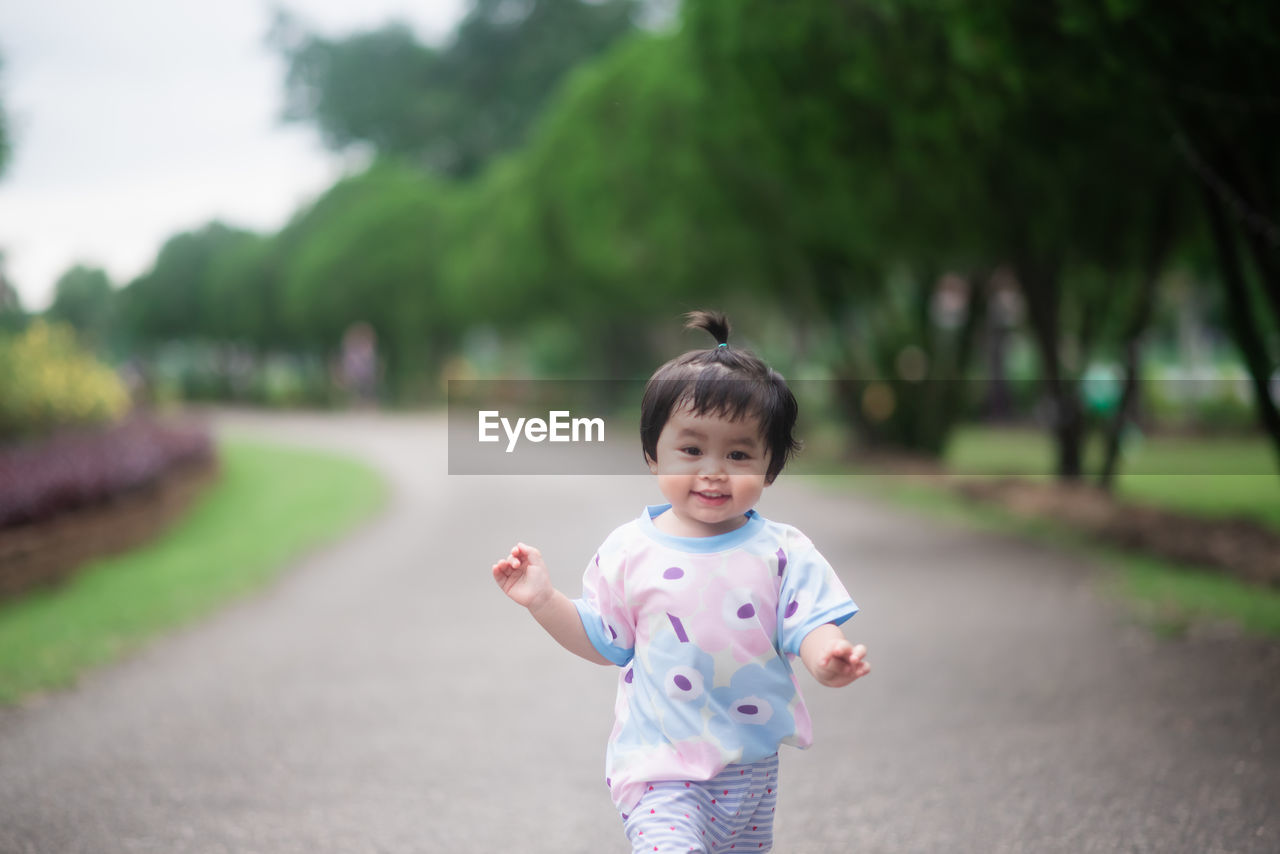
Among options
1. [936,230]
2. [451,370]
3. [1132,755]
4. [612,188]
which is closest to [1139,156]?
[936,230]

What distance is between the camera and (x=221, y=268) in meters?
51.8

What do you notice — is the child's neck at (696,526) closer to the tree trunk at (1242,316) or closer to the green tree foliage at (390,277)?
the tree trunk at (1242,316)

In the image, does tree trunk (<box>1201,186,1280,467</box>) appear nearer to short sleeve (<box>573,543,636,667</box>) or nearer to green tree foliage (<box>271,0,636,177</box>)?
short sleeve (<box>573,543,636,667</box>)

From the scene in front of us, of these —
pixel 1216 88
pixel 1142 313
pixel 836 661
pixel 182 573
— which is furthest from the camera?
pixel 1142 313

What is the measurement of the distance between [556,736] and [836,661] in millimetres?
3020

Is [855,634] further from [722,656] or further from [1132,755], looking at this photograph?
[722,656]

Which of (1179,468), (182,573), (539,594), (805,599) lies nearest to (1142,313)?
(1179,468)

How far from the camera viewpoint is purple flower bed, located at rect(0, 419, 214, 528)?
9992mm

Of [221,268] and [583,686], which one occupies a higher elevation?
[221,268]

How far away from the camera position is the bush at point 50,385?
13.3 meters

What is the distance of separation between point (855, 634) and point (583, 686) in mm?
1877

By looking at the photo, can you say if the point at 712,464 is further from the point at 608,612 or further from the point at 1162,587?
the point at 1162,587

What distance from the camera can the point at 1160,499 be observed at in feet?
45.7

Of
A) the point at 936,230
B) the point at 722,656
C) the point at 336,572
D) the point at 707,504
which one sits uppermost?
the point at 936,230
